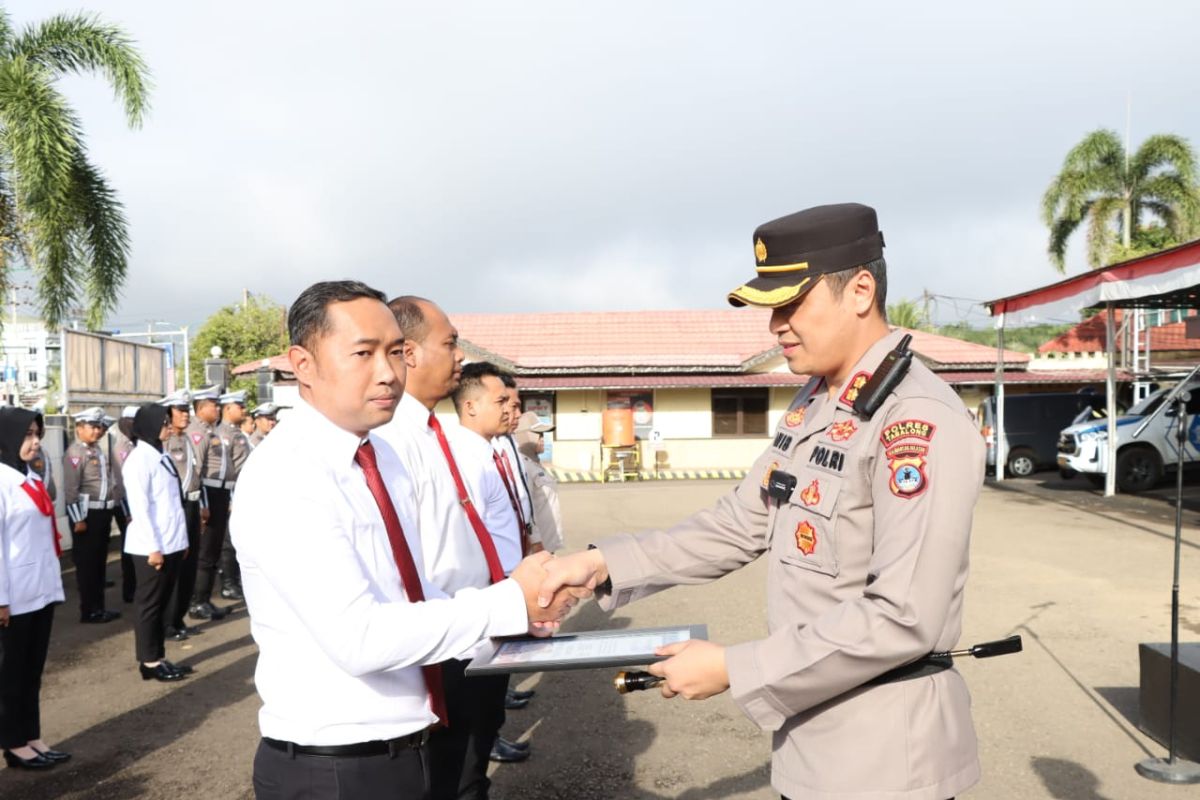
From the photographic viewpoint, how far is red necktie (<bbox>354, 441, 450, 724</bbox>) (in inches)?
84.7

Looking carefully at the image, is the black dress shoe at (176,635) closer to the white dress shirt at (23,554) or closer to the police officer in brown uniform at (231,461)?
the police officer in brown uniform at (231,461)

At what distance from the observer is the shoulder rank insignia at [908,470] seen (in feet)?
5.76

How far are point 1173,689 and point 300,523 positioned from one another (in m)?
4.40

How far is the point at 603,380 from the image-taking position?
24109mm

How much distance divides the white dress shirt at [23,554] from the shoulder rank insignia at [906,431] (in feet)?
15.6

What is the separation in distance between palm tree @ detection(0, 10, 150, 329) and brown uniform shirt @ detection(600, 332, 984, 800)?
486 inches

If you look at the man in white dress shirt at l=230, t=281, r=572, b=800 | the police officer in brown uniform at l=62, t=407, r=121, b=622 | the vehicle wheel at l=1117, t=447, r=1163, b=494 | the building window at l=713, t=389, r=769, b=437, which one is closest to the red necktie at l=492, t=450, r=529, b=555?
the man in white dress shirt at l=230, t=281, r=572, b=800

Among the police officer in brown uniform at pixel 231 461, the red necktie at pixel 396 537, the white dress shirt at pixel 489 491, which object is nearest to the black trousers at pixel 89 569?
the police officer in brown uniform at pixel 231 461

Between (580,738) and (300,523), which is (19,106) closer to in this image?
(580,738)

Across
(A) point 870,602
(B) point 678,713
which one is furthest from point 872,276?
(B) point 678,713

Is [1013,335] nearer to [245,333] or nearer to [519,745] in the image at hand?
[245,333]

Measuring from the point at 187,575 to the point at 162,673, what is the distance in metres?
1.53

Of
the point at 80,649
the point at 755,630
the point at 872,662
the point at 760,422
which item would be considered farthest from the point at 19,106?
the point at 760,422

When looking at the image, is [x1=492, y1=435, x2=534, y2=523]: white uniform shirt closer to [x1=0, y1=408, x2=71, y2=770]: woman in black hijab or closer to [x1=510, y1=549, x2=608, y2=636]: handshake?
[x1=510, y1=549, x2=608, y2=636]: handshake
